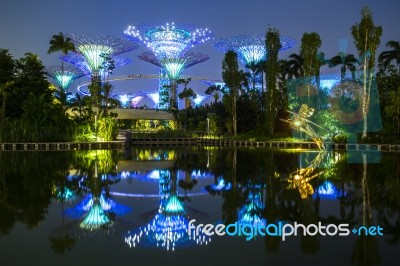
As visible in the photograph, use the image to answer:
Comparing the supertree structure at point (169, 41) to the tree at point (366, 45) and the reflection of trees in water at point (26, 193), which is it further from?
the reflection of trees in water at point (26, 193)

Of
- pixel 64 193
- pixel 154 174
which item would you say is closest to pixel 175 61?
pixel 154 174

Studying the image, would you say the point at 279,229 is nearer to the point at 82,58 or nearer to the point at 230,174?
the point at 230,174

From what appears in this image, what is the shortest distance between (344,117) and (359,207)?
960 inches

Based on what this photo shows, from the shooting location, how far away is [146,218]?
7121mm

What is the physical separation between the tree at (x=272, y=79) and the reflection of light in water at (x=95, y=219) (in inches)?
1077

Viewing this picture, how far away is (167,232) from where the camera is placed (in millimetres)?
6230

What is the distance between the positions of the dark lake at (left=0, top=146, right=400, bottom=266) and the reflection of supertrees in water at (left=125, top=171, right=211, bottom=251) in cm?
1

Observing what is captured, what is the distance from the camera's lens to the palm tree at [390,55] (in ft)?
118

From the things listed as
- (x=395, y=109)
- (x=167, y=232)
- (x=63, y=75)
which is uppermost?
(x=63, y=75)

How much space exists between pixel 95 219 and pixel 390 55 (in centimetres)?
3479

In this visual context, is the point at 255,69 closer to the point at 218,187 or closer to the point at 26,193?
the point at 218,187

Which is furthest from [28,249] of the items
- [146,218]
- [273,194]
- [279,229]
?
[273,194]

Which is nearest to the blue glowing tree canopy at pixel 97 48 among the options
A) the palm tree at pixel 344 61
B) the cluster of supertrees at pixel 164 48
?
the cluster of supertrees at pixel 164 48

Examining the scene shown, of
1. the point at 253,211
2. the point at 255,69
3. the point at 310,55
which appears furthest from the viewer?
→ the point at 255,69
